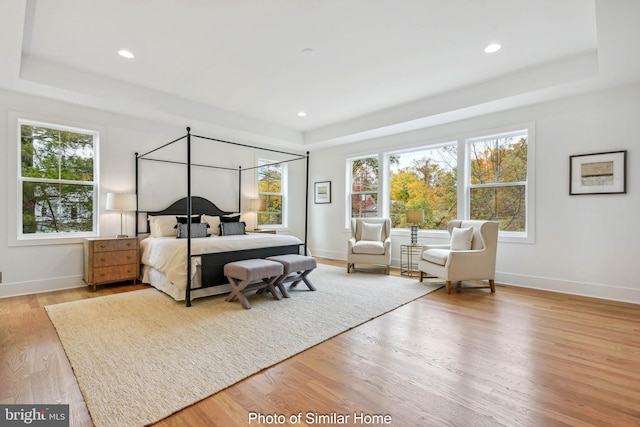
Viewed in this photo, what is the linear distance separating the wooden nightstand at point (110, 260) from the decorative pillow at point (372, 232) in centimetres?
372

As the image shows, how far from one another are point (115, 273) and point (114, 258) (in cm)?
21

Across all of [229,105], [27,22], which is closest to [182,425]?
[27,22]

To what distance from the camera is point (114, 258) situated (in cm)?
413

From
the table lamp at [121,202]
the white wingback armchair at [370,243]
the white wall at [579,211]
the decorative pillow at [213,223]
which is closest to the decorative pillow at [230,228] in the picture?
the decorative pillow at [213,223]

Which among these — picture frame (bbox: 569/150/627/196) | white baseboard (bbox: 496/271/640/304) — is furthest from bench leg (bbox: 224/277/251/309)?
picture frame (bbox: 569/150/627/196)

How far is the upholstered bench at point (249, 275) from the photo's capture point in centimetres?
326

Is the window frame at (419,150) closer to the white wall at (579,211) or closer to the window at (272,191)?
the white wall at (579,211)

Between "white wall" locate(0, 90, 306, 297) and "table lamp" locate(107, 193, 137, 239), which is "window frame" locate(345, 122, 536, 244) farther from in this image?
"table lamp" locate(107, 193, 137, 239)

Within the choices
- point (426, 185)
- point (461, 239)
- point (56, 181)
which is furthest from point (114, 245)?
point (426, 185)

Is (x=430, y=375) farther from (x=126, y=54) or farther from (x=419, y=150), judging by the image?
(x=419, y=150)

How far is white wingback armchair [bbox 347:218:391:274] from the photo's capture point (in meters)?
5.08

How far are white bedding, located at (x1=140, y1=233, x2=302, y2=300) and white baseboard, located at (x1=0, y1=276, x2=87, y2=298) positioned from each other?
0.91 m

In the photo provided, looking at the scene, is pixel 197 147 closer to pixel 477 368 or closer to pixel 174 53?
pixel 174 53

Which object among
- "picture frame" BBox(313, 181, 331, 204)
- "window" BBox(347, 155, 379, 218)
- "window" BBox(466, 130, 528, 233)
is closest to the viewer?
"window" BBox(466, 130, 528, 233)
